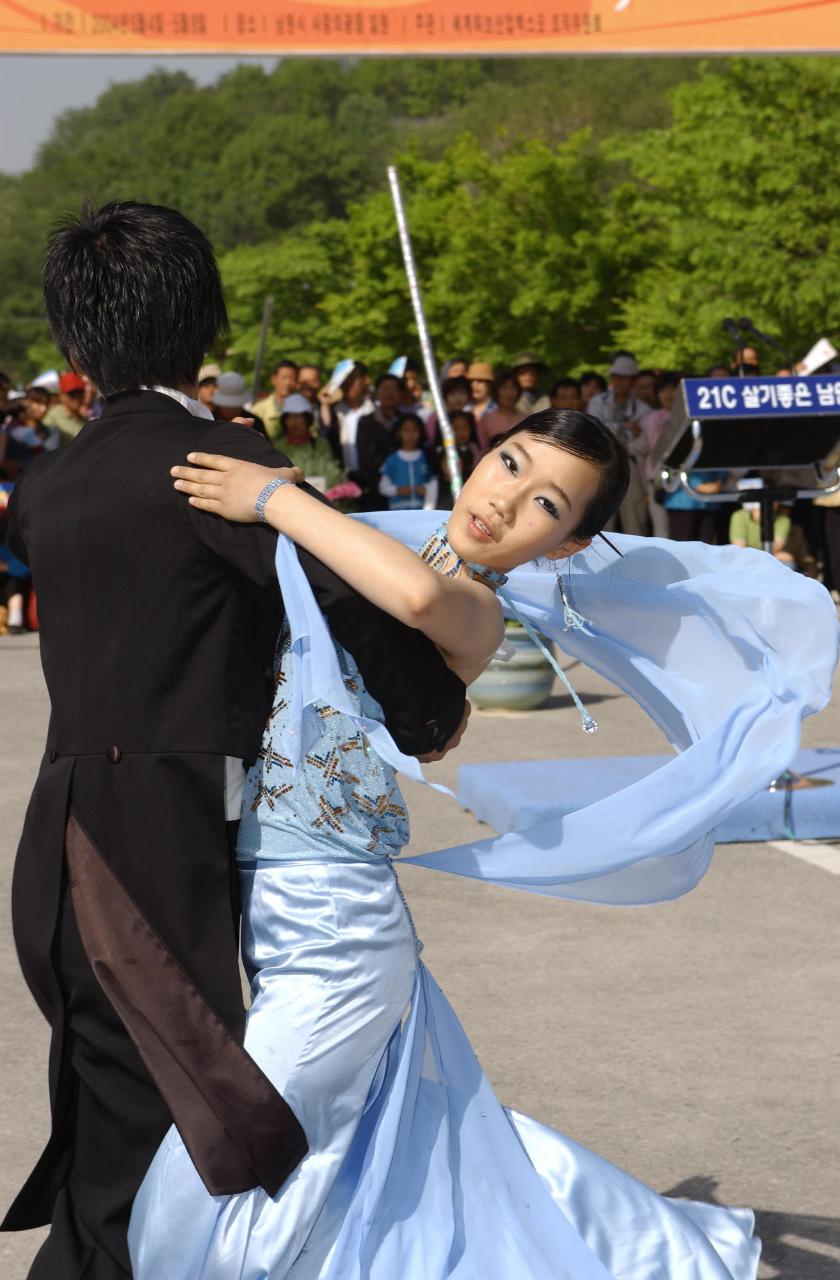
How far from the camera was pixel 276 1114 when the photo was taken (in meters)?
2.31

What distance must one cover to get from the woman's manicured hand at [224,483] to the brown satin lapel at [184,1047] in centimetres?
47

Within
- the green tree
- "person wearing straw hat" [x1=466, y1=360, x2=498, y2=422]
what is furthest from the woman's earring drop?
the green tree

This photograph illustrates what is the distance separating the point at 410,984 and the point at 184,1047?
349mm

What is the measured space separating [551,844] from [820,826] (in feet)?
13.6

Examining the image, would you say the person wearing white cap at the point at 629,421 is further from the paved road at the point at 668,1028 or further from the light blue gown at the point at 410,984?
the light blue gown at the point at 410,984

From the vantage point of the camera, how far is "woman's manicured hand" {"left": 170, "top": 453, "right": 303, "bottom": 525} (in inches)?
86.3

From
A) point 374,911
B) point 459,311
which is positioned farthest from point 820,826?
point 459,311

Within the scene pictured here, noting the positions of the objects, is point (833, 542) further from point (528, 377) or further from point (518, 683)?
point (518, 683)

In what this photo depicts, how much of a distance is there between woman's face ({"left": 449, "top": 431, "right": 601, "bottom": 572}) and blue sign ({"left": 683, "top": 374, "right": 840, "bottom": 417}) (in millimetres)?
4553

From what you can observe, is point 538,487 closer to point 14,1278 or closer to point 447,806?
point 14,1278

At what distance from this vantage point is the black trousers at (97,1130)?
2387 mm

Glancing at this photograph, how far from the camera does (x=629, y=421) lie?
14.4m

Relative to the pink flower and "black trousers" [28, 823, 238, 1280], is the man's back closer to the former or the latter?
"black trousers" [28, 823, 238, 1280]

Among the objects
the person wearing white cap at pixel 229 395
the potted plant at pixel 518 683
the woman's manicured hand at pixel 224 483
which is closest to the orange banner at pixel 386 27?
the person wearing white cap at pixel 229 395
